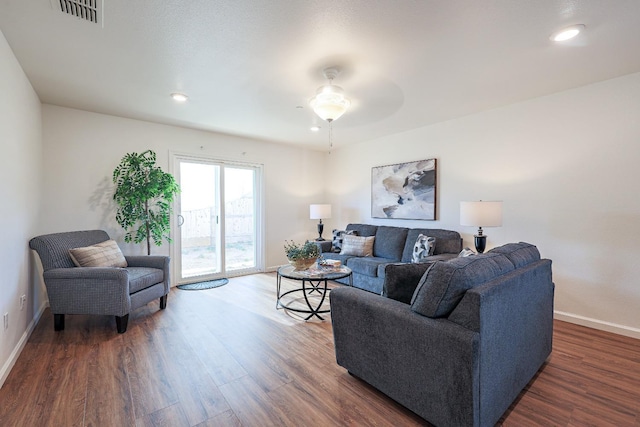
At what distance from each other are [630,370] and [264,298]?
349cm

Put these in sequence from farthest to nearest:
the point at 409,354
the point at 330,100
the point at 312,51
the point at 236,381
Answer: the point at 330,100 < the point at 312,51 < the point at 236,381 < the point at 409,354

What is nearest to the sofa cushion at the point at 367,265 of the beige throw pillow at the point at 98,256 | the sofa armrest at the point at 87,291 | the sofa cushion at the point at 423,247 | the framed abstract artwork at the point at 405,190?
the sofa cushion at the point at 423,247

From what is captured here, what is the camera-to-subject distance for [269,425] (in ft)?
5.30

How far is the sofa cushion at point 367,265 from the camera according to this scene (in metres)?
3.87

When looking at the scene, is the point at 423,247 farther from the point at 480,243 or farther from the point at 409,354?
the point at 409,354

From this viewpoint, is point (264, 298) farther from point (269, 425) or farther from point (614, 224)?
point (614, 224)

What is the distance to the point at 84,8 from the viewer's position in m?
1.83

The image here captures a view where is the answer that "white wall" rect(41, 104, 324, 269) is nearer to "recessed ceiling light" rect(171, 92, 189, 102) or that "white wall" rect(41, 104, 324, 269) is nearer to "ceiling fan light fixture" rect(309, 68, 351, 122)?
"recessed ceiling light" rect(171, 92, 189, 102)

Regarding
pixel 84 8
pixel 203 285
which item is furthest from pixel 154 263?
pixel 84 8

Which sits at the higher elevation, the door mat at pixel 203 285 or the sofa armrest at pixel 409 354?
the sofa armrest at pixel 409 354

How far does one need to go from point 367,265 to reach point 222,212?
2.59m

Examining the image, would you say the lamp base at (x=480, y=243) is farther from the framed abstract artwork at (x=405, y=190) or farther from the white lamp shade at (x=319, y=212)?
the white lamp shade at (x=319, y=212)

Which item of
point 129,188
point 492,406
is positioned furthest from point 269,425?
point 129,188

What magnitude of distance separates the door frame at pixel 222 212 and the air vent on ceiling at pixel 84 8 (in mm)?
2576
